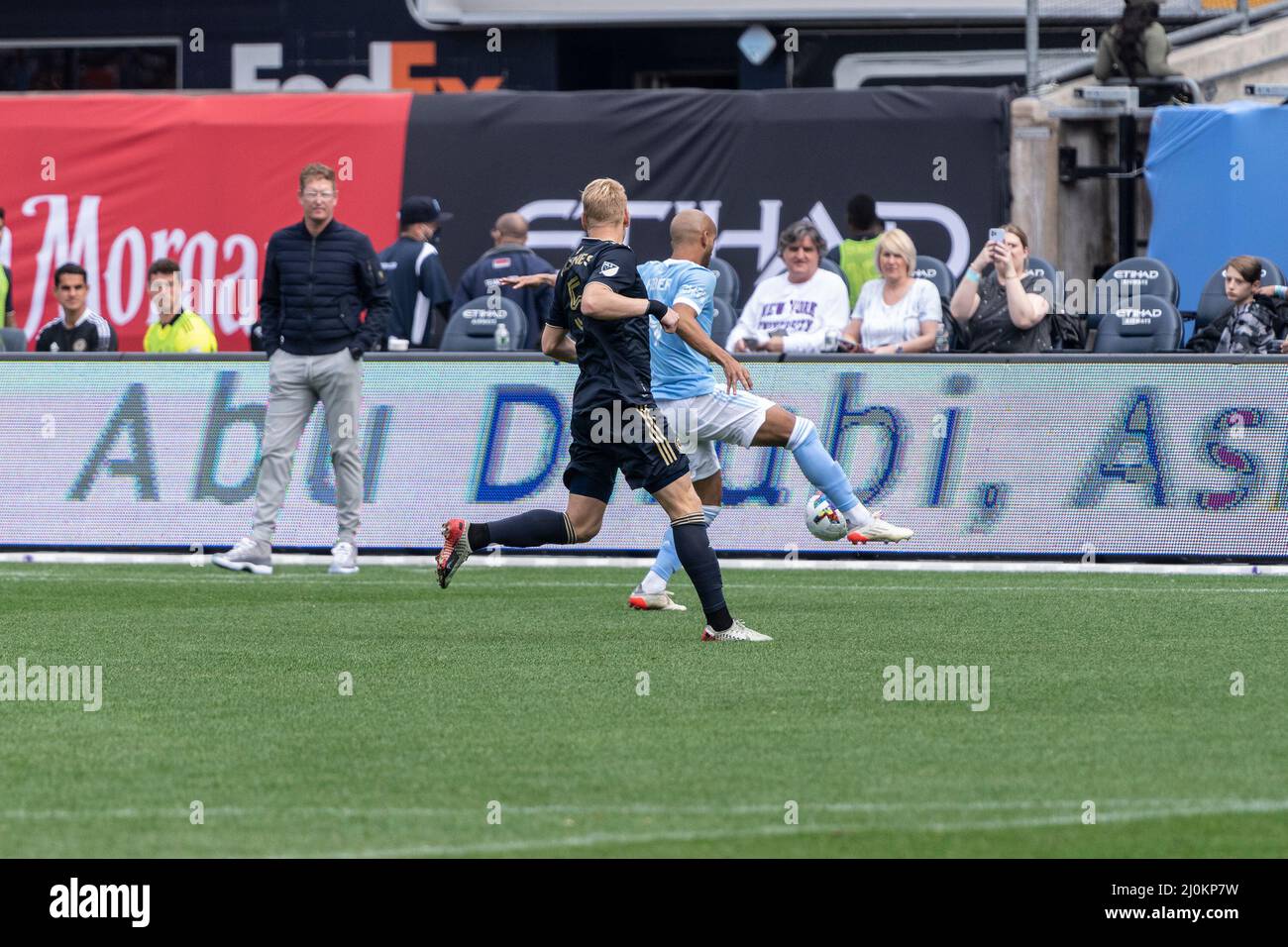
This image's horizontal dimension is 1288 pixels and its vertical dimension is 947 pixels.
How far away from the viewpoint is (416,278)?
17969 millimetres

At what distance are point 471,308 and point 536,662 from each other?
730cm

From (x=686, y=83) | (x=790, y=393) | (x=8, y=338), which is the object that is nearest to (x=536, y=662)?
(x=790, y=393)

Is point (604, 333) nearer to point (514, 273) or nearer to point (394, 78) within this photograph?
point (514, 273)

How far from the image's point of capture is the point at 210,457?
15.0 m

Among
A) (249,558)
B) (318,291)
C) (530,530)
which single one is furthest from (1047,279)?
(530,530)

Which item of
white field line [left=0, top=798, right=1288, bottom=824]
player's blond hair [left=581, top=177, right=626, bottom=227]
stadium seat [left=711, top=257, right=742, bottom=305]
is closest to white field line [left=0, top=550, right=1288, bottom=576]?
stadium seat [left=711, top=257, right=742, bottom=305]

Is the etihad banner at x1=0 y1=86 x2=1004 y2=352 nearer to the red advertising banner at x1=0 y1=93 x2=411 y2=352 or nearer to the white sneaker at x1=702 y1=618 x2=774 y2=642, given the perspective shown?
the red advertising banner at x1=0 y1=93 x2=411 y2=352

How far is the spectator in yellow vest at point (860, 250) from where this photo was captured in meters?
17.8

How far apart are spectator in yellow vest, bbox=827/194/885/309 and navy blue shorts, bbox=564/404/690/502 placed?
285 inches

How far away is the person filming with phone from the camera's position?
1514 centimetres

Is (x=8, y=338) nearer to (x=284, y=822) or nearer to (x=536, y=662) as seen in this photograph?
(x=536, y=662)

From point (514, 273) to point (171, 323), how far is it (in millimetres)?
2618

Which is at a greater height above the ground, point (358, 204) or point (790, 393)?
point (358, 204)

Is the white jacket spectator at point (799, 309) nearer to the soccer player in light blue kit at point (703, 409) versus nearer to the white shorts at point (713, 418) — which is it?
the soccer player in light blue kit at point (703, 409)
